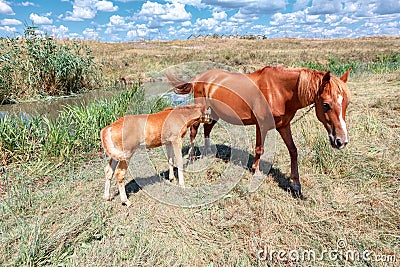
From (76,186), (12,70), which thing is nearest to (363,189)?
(76,186)

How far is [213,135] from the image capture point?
21.2ft

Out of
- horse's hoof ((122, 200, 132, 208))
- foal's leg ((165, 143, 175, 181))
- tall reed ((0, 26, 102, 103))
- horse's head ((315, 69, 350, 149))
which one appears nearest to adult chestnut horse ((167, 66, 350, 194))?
→ horse's head ((315, 69, 350, 149))

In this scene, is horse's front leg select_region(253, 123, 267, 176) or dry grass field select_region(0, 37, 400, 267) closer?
dry grass field select_region(0, 37, 400, 267)

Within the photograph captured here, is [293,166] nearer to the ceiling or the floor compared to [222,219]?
nearer to the ceiling

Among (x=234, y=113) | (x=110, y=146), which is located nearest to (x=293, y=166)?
(x=234, y=113)

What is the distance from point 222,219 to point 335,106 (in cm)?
182

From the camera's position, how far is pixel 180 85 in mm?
5617

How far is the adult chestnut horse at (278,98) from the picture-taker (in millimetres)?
2928

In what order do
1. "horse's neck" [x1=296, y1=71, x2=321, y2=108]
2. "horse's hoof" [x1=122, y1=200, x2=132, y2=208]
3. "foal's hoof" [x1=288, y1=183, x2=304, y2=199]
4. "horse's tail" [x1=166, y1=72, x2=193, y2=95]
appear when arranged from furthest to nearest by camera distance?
"horse's tail" [x1=166, y1=72, x2=193, y2=95] < "foal's hoof" [x1=288, y1=183, x2=304, y2=199] < "horse's hoof" [x1=122, y1=200, x2=132, y2=208] < "horse's neck" [x1=296, y1=71, x2=321, y2=108]

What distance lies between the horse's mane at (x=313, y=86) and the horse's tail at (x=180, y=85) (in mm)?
2630

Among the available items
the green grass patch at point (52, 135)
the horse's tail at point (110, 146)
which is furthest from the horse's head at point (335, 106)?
the green grass patch at point (52, 135)

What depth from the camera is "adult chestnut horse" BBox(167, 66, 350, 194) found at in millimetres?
2928

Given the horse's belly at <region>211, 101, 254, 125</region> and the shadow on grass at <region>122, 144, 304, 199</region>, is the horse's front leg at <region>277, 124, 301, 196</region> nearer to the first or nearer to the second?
the shadow on grass at <region>122, 144, 304, 199</region>

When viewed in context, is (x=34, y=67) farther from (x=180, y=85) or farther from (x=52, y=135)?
(x=180, y=85)
